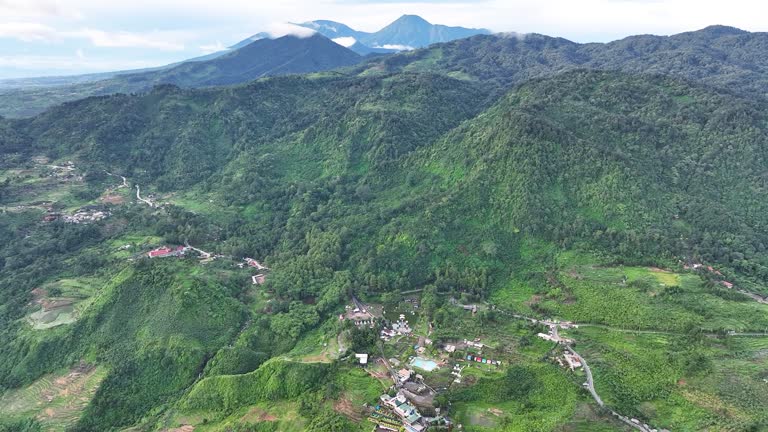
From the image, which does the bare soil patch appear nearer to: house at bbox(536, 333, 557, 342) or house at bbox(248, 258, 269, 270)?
house at bbox(248, 258, 269, 270)

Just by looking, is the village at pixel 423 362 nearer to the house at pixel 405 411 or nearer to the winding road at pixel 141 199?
the house at pixel 405 411

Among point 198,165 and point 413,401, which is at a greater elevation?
point 198,165

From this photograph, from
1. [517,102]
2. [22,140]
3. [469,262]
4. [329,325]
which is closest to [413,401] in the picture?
[329,325]

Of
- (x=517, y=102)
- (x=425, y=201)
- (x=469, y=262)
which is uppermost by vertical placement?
(x=517, y=102)

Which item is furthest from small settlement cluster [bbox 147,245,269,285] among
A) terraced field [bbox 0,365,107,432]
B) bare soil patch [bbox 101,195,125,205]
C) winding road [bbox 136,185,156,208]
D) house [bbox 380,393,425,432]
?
house [bbox 380,393,425,432]

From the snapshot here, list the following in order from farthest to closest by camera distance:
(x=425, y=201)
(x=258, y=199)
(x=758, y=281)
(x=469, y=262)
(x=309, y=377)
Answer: (x=258, y=199)
(x=425, y=201)
(x=469, y=262)
(x=758, y=281)
(x=309, y=377)

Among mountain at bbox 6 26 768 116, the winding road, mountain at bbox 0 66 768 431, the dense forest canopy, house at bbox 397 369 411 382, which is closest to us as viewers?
house at bbox 397 369 411 382

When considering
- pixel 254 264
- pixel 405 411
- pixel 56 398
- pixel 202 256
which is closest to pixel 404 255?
pixel 254 264

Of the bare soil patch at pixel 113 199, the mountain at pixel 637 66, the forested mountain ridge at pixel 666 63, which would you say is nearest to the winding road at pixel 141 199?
the bare soil patch at pixel 113 199

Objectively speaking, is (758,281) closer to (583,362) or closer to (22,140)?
(583,362)

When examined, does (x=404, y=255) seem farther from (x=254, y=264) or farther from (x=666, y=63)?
(x=666, y=63)

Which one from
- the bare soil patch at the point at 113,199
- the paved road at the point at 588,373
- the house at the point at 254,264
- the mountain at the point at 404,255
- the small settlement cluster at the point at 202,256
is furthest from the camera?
the bare soil patch at the point at 113,199
